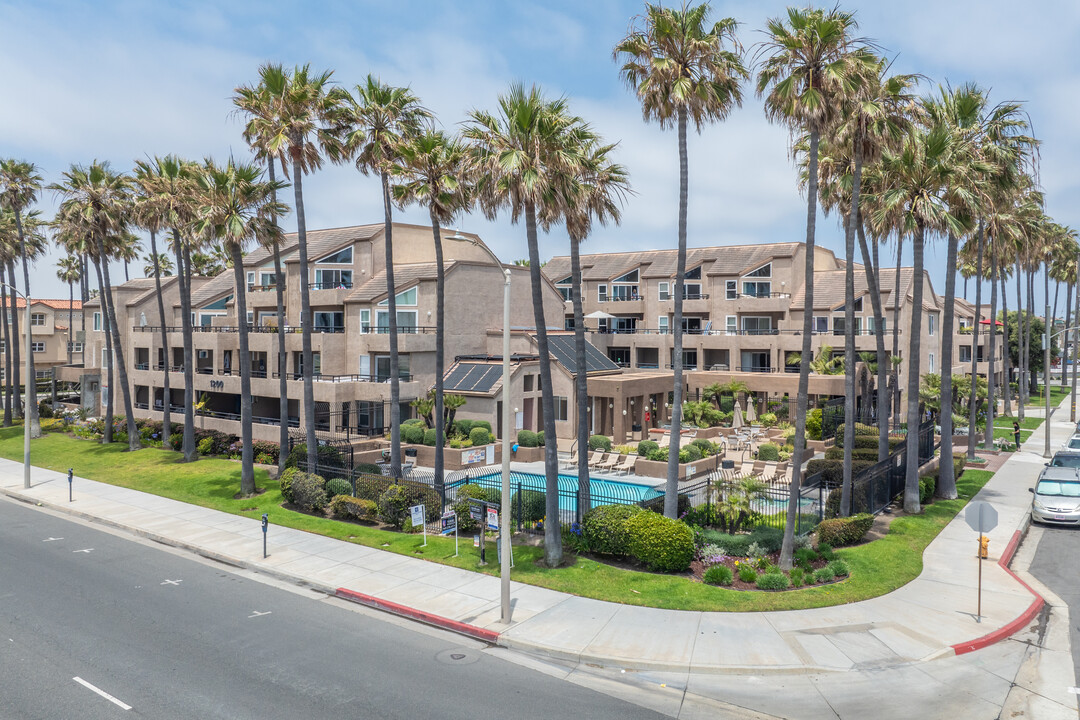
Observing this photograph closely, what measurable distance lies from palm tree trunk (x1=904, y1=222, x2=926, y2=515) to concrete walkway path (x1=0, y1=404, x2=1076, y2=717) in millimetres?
2299

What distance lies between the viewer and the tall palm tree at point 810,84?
18531 millimetres

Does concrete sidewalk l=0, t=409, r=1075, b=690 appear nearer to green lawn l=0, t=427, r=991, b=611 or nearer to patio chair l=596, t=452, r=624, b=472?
green lawn l=0, t=427, r=991, b=611

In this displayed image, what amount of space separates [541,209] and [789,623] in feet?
40.3

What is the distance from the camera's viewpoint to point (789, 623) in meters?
15.8

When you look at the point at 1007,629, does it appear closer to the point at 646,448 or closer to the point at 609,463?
the point at 646,448

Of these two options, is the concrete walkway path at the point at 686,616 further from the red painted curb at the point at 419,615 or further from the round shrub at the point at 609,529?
the round shrub at the point at 609,529

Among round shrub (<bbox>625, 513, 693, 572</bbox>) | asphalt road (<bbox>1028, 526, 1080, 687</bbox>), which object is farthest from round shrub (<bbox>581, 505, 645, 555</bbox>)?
asphalt road (<bbox>1028, 526, 1080, 687</bbox>)

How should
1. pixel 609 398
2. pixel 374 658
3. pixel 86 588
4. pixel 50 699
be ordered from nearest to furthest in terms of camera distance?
1. pixel 50 699
2. pixel 374 658
3. pixel 86 588
4. pixel 609 398

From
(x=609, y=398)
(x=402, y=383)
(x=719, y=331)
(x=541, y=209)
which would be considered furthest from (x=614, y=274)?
(x=541, y=209)

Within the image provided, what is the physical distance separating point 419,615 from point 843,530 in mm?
13095

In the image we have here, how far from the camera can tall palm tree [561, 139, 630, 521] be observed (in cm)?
2078

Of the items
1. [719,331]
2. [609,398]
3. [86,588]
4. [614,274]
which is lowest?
[86,588]

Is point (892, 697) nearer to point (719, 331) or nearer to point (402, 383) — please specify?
point (402, 383)

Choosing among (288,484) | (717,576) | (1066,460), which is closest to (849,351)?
(717,576)
